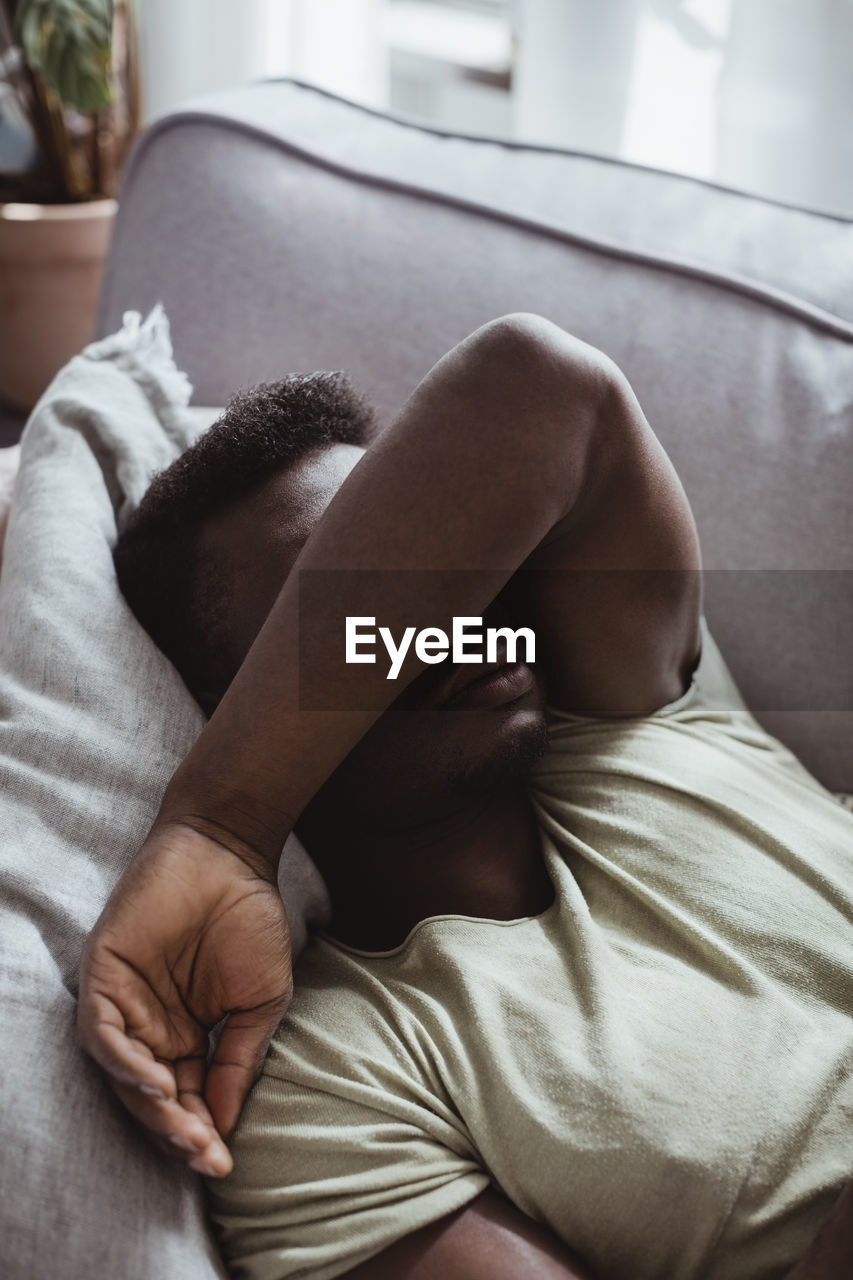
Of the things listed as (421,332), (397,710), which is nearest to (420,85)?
(421,332)

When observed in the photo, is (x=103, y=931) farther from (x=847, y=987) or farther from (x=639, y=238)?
(x=639, y=238)

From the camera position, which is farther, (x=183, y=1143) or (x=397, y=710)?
(x=397, y=710)

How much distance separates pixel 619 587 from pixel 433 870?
0.89 ft

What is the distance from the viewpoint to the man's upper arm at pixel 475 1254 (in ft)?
2.19

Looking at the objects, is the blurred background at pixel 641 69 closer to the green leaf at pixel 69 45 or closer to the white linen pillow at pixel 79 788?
the green leaf at pixel 69 45

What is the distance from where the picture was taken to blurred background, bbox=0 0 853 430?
1.47 meters

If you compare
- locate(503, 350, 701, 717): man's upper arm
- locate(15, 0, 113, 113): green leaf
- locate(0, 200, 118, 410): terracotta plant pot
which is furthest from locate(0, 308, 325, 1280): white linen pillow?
locate(0, 200, 118, 410): terracotta plant pot

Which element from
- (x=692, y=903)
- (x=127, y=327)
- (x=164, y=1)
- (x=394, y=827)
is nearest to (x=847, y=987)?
(x=692, y=903)

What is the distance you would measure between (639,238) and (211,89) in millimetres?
1237

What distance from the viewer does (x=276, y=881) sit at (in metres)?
0.77

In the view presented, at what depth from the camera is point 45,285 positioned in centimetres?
210

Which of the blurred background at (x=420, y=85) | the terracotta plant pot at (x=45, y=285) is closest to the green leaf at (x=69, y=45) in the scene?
the blurred background at (x=420, y=85)

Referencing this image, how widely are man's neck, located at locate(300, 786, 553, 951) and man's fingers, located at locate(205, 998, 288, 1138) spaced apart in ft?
0.58

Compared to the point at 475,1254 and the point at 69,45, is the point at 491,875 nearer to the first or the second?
the point at 475,1254
